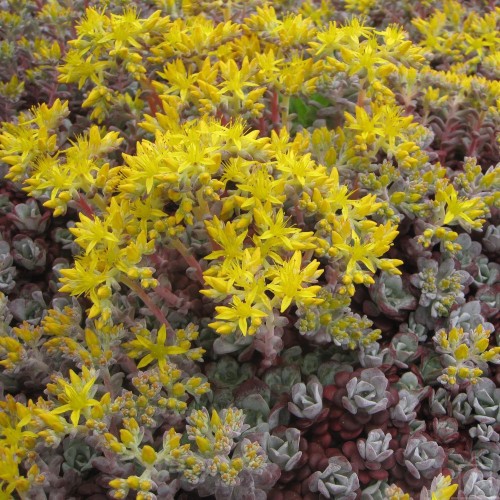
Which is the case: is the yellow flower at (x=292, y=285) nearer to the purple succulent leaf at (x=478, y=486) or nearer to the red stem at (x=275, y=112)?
the purple succulent leaf at (x=478, y=486)

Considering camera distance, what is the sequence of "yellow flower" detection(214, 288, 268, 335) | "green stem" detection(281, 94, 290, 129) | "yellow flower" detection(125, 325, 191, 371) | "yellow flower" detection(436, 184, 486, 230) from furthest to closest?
"green stem" detection(281, 94, 290, 129)
"yellow flower" detection(436, 184, 486, 230)
"yellow flower" detection(125, 325, 191, 371)
"yellow flower" detection(214, 288, 268, 335)

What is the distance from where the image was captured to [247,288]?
1700 millimetres

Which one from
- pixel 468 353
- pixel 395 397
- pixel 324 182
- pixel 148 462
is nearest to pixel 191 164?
pixel 324 182

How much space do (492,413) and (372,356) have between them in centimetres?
41

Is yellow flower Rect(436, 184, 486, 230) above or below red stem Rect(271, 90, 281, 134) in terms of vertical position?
below

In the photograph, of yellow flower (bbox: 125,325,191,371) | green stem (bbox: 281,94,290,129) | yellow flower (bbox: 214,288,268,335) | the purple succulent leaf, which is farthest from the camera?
green stem (bbox: 281,94,290,129)

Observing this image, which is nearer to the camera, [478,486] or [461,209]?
[478,486]

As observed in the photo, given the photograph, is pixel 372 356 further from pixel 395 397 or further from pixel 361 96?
pixel 361 96

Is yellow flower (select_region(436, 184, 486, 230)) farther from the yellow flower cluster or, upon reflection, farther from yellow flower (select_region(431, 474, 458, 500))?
yellow flower (select_region(431, 474, 458, 500))

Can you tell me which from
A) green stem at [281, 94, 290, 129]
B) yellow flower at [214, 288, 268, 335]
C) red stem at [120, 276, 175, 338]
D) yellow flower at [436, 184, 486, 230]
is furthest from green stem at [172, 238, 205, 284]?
yellow flower at [436, 184, 486, 230]

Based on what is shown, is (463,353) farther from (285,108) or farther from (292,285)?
(285,108)

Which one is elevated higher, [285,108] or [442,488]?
[285,108]

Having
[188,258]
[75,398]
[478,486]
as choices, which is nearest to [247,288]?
[188,258]

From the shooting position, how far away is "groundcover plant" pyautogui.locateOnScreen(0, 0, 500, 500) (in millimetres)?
1726
